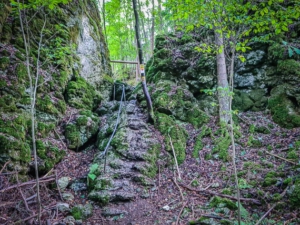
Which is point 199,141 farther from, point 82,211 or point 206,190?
point 82,211

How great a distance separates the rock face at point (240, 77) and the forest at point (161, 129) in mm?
42

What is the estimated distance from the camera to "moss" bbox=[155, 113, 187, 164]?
5875 millimetres

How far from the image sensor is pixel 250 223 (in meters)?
3.36

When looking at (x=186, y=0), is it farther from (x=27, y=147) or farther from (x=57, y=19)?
(x=57, y=19)

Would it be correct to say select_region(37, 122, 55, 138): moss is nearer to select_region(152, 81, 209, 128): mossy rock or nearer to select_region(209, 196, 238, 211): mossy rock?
select_region(152, 81, 209, 128): mossy rock

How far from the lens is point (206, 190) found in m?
4.47

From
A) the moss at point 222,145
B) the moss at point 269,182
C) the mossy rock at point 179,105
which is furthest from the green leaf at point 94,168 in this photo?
the moss at point 269,182

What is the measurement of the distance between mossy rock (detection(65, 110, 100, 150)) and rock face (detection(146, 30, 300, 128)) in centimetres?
249

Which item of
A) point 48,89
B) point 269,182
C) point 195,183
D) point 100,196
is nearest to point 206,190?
point 195,183

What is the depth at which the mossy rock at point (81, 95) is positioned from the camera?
6965 millimetres

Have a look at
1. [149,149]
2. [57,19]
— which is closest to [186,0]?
[149,149]

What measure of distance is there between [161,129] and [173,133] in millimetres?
437

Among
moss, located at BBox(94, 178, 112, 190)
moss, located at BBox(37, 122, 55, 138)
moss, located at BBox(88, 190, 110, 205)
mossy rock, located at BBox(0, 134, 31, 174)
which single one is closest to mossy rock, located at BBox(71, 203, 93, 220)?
moss, located at BBox(88, 190, 110, 205)

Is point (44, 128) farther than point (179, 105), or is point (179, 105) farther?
point (179, 105)
